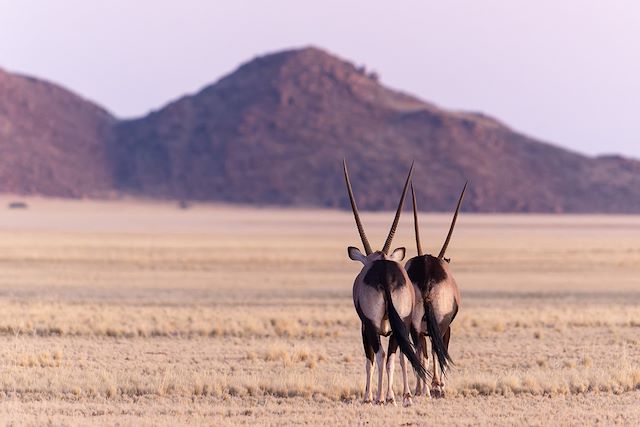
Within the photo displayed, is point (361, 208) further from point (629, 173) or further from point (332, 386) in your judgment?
point (332, 386)

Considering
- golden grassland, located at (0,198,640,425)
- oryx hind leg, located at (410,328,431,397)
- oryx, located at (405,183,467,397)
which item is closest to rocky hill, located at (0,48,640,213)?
golden grassland, located at (0,198,640,425)

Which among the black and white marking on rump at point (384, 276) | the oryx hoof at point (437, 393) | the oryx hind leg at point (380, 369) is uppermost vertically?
the black and white marking on rump at point (384, 276)

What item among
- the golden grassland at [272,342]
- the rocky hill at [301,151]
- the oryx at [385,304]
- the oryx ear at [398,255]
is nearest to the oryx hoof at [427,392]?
the golden grassland at [272,342]

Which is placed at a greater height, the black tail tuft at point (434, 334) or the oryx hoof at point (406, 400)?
the black tail tuft at point (434, 334)

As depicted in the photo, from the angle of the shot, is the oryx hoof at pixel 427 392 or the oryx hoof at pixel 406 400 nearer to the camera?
the oryx hoof at pixel 406 400

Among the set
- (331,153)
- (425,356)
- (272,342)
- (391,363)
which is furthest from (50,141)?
(391,363)

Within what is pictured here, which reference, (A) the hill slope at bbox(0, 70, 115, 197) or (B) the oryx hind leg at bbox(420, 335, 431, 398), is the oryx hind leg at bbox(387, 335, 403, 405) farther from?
(A) the hill slope at bbox(0, 70, 115, 197)

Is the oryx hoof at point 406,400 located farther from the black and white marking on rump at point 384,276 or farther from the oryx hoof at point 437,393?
the black and white marking on rump at point 384,276

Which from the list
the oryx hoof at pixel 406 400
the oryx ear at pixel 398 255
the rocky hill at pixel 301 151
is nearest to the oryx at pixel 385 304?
the oryx ear at pixel 398 255

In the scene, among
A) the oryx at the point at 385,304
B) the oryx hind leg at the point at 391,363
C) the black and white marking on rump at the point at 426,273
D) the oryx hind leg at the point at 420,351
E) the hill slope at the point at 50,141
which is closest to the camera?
the oryx at the point at 385,304

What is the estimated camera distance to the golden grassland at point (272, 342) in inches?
491

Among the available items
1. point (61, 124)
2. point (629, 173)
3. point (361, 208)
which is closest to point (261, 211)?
point (361, 208)

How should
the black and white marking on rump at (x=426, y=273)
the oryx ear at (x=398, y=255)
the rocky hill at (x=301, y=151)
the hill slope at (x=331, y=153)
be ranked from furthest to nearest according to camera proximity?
the rocky hill at (x=301, y=151) → the hill slope at (x=331, y=153) → the black and white marking on rump at (x=426, y=273) → the oryx ear at (x=398, y=255)

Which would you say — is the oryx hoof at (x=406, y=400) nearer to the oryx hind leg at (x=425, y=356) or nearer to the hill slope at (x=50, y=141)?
the oryx hind leg at (x=425, y=356)
